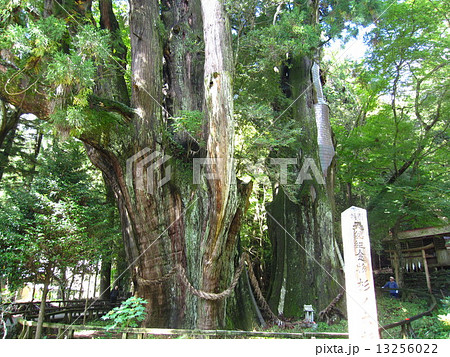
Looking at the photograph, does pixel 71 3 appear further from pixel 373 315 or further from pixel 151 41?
pixel 373 315

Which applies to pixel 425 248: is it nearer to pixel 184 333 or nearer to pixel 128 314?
pixel 184 333

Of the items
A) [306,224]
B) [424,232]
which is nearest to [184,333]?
[306,224]

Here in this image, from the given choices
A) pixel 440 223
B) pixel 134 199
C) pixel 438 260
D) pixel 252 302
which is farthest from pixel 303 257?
pixel 438 260

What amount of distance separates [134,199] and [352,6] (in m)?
6.48

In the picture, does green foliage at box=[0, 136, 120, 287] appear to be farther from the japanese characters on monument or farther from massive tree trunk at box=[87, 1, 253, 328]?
the japanese characters on monument

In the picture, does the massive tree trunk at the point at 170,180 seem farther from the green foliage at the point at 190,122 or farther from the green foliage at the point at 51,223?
the green foliage at the point at 51,223

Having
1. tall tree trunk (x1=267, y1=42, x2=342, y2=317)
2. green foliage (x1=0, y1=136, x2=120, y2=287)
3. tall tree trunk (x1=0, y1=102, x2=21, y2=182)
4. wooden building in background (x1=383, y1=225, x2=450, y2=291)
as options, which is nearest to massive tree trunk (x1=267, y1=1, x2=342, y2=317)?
tall tree trunk (x1=267, y1=42, x2=342, y2=317)

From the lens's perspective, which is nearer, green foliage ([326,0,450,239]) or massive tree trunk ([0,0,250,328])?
massive tree trunk ([0,0,250,328])

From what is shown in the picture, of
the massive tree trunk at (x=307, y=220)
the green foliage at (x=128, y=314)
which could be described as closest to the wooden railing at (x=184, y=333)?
the green foliage at (x=128, y=314)

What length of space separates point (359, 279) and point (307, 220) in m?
5.06

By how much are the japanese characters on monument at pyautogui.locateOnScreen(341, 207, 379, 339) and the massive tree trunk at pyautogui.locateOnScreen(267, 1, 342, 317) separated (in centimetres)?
415

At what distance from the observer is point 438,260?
11.7 meters

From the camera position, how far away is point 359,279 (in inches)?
131

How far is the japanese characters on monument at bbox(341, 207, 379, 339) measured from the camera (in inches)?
126
